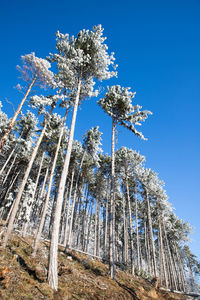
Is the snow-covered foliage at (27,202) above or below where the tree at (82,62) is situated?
below

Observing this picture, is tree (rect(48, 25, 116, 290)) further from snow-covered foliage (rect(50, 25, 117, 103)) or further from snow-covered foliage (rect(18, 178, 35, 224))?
snow-covered foliage (rect(18, 178, 35, 224))

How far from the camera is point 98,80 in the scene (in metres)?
13.3

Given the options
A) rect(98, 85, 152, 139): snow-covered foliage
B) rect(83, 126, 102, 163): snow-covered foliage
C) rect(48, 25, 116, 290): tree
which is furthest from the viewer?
rect(83, 126, 102, 163): snow-covered foliage

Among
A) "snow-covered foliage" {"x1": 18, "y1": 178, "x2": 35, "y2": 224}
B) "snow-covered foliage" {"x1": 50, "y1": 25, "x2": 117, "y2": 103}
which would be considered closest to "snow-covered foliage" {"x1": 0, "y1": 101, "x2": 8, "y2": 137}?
"snow-covered foliage" {"x1": 18, "y1": 178, "x2": 35, "y2": 224}

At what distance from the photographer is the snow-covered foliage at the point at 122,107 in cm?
1577

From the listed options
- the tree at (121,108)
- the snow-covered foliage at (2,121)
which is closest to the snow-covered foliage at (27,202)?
the snow-covered foliage at (2,121)

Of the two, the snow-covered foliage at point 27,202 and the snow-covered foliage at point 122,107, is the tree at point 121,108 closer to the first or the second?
the snow-covered foliage at point 122,107

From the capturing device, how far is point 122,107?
53.2ft

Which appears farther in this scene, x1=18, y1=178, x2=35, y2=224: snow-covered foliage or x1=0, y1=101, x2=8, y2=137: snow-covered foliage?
x1=0, y1=101, x2=8, y2=137: snow-covered foliage

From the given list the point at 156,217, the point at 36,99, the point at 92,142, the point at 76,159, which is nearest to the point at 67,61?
the point at 36,99

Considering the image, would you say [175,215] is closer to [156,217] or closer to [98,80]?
[156,217]

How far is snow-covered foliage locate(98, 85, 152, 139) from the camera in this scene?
51.7 feet

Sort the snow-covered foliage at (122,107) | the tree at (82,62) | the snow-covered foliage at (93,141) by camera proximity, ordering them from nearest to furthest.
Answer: the tree at (82,62)
the snow-covered foliage at (122,107)
the snow-covered foliage at (93,141)

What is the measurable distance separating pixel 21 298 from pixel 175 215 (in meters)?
33.5
